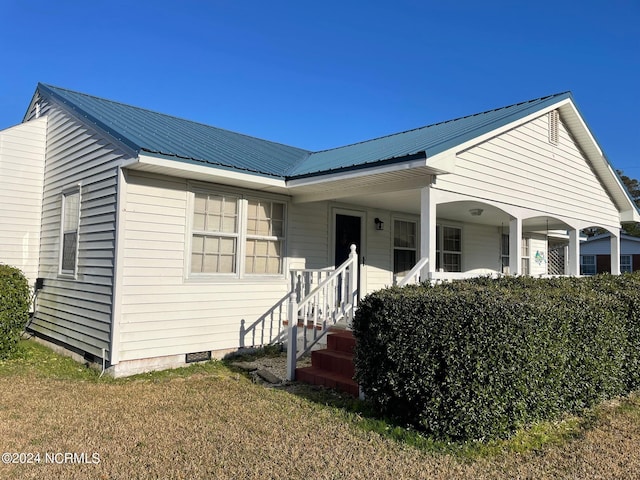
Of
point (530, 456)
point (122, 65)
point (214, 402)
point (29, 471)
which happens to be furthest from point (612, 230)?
point (122, 65)

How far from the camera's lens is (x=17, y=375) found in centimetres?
614

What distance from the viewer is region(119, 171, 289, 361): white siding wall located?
643 centimetres

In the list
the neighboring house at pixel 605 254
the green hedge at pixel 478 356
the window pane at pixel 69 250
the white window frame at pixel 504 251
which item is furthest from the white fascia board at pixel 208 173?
the neighboring house at pixel 605 254

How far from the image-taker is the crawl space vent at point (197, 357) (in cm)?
700

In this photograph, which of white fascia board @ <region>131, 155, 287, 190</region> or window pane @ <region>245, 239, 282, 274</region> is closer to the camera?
white fascia board @ <region>131, 155, 287, 190</region>

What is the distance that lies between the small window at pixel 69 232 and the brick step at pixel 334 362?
14.4 feet

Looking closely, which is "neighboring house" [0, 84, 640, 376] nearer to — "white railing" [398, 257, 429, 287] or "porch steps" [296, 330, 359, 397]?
"white railing" [398, 257, 429, 287]

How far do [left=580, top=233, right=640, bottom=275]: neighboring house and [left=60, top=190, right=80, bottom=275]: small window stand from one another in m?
25.8

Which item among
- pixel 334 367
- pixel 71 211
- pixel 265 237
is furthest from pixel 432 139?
pixel 71 211

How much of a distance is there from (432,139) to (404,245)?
3.80 meters

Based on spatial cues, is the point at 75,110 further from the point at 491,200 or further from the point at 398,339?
the point at 491,200

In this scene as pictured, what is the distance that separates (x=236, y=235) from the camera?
300 inches

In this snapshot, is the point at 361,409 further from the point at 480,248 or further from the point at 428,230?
the point at 480,248

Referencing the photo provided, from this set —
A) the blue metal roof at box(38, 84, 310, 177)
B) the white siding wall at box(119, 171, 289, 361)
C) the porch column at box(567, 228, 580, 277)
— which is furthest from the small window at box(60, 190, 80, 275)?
the porch column at box(567, 228, 580, 277)
